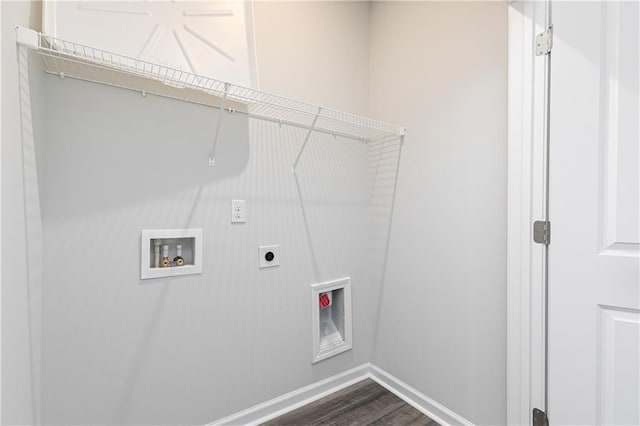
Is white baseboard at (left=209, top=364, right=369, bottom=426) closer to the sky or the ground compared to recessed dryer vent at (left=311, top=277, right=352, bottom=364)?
closer to the ground

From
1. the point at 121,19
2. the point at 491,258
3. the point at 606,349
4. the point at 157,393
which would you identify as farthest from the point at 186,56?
the point at 606,349

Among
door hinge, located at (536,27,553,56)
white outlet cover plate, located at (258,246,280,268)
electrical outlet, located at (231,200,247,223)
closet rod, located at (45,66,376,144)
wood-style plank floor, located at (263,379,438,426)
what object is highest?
door hinge, located at (536,27,553,56)

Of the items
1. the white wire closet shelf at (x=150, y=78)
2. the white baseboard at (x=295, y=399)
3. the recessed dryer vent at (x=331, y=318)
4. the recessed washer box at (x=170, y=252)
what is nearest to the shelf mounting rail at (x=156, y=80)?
the white wire closet shelf at (x=150, y=78)

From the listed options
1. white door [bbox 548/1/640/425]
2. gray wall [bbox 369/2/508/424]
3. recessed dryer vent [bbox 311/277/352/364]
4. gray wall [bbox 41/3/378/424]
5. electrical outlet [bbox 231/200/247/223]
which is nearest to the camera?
white door [bbox 548/1/640/425]

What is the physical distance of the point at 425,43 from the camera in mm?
1706

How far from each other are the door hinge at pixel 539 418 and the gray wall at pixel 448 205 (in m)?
0.14

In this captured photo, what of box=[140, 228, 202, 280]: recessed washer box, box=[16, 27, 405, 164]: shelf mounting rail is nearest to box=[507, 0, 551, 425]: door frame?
box=[16, 27, 405, 164]: shelf mounting rail

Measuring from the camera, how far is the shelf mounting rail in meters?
1.02

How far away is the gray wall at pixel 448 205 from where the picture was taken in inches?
54.6

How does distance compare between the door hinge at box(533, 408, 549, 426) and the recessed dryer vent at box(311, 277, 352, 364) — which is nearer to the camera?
the door hinge at box(533, 408, 549, 426)

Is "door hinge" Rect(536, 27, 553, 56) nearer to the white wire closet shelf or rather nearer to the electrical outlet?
the white wire closet shelf

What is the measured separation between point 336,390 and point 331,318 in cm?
45

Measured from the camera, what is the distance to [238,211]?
1.53 meters

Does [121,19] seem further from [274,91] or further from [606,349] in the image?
[606,349]
